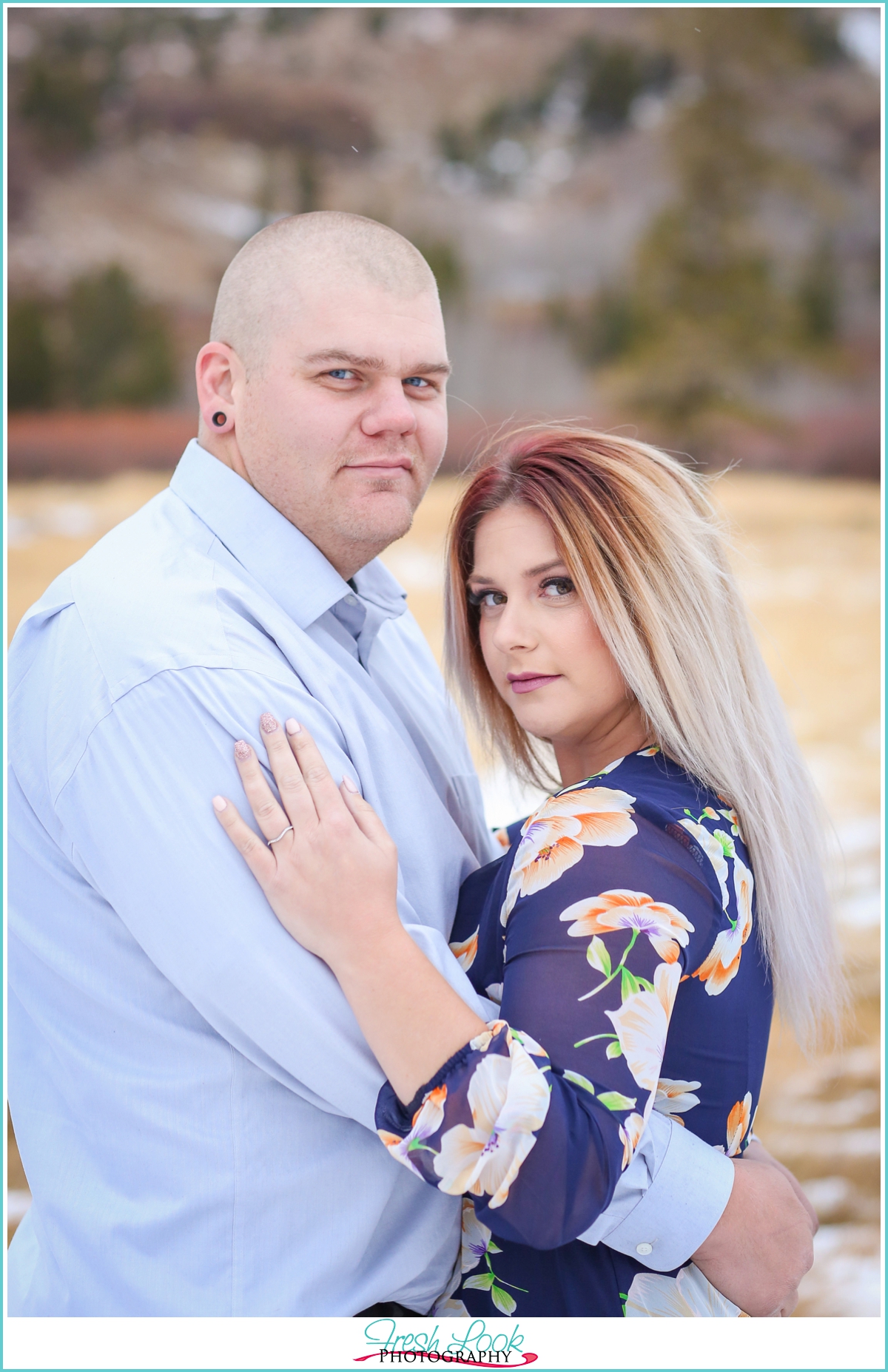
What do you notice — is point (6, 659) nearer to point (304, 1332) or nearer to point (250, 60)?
point (304, 1332)

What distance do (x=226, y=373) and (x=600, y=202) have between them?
492 centimetres

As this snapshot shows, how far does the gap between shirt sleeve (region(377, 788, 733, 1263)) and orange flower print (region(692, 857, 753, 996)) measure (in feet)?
0.21

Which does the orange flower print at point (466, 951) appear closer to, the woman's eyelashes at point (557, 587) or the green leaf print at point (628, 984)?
the green leaf print at point (628, 984)

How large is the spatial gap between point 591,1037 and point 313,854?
38 cm

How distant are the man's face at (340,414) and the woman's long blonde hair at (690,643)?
159 millimetres

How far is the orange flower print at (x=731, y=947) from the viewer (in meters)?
1.39

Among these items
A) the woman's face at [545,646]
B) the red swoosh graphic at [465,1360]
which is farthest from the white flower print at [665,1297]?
the woman's face at [545,646]

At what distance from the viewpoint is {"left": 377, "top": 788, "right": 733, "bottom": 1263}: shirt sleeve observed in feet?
3.80

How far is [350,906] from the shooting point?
1.28 metres

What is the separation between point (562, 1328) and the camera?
1.45 meters

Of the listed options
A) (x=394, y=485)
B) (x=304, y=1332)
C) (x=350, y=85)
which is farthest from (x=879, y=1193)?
(x=350, y=85)

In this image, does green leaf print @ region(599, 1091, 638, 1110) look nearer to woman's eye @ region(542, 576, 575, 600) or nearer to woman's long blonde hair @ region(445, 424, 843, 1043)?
woman's long blonde hair @ region(445, 424, 843, 1043)

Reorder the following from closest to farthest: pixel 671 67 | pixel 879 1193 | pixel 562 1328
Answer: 1. pixel 562 1328
2. pixel 879 1193
3. pixel 671 67

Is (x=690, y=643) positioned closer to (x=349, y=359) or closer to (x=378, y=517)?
(x=378, y=517)
